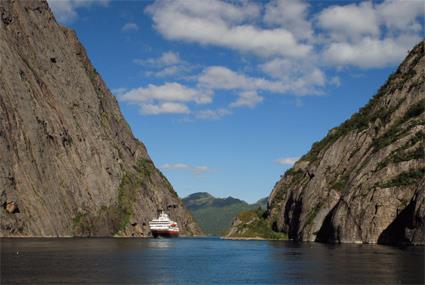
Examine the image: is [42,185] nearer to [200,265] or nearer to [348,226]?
[348,226]

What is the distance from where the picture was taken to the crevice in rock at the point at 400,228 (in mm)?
121831

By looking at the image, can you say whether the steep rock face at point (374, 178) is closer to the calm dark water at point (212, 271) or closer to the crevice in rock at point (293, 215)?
the crevice in rock at point (293, 215)

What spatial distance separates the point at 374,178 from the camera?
14150cm

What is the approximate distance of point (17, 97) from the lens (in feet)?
580

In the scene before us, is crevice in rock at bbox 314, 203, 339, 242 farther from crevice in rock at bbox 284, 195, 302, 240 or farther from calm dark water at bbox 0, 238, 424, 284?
calm dark water at bbox 0, 238, 424, 284

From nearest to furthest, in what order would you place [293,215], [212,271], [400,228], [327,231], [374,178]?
[212,271] → [400,228] → [374,178] → [327,231] → [293,215]

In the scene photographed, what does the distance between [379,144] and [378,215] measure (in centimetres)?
2755

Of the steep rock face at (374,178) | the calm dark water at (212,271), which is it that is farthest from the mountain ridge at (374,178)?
the calm dark water at (212,271)

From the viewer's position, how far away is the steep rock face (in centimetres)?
13125

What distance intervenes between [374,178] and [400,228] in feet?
53.4

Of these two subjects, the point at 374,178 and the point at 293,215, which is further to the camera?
the point at 293,215

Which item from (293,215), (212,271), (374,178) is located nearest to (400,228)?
(374,178)

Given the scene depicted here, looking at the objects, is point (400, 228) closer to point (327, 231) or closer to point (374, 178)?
point (374, 178)

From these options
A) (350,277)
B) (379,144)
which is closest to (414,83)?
(379,144)
